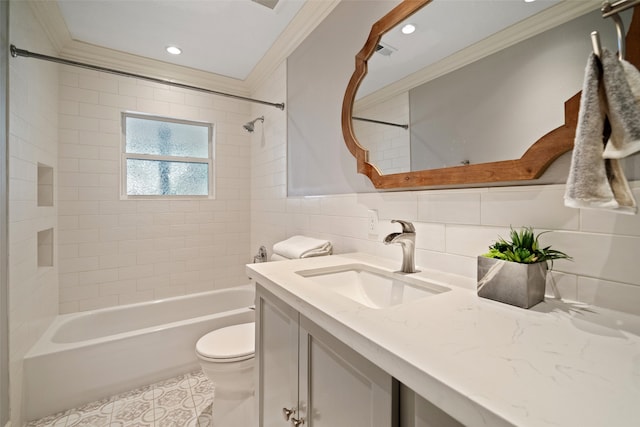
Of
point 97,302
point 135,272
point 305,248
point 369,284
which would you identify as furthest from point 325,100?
point 97,302

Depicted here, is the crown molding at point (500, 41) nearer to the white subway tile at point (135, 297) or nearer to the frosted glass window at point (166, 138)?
the frosted glass window at point (166, 138)

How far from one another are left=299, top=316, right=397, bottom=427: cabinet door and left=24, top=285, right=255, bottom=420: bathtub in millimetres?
1571

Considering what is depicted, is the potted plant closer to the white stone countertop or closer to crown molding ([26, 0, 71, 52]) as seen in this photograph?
the white stone countertop

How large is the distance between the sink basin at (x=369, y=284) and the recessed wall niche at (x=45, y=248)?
2096 millimetres

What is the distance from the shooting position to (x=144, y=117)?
2564 millimetres

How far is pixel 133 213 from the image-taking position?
247 cm

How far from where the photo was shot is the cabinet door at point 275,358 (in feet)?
2.85

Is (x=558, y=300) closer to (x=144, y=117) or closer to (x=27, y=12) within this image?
(x=27, y=12)

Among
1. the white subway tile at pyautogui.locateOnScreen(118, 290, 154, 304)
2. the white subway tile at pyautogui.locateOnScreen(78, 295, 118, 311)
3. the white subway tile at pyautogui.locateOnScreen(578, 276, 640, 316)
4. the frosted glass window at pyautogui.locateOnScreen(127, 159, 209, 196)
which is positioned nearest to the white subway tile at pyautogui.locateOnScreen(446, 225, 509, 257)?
the white subway tile at pyautogui.locateOnScreen(578, 276, 640, 316)

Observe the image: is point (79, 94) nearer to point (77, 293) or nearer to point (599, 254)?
point (77, 293)

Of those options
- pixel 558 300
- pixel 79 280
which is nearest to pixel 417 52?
pixel 558 300

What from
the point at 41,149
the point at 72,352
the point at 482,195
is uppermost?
the point at 41,149

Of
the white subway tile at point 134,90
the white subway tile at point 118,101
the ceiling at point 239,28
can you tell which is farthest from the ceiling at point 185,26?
the white subway tile at point 118,101

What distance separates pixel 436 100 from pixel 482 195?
425 mm
